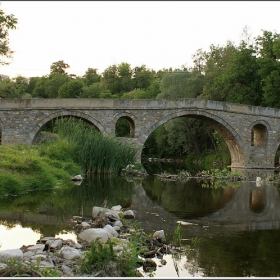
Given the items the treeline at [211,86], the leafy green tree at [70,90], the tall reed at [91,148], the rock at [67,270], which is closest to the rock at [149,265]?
the rock at [67,270]

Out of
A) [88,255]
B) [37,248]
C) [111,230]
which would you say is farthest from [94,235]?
[88,255]

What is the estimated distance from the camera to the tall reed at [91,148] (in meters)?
14.7

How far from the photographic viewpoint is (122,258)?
409cm

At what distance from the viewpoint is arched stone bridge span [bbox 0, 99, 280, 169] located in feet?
65.2

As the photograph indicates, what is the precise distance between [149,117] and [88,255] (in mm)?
17414

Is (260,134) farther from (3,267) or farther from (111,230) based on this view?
(3,267)

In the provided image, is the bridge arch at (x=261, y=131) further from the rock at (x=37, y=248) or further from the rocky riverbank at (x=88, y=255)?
the rock at (x=37, y=248)

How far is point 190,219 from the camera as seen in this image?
23.6 feet

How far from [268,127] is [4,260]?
22.0 meters

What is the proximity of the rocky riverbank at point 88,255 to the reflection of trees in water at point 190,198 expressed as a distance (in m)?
2.49

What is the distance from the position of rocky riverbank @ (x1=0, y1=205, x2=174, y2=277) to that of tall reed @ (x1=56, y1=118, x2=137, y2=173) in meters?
9.14

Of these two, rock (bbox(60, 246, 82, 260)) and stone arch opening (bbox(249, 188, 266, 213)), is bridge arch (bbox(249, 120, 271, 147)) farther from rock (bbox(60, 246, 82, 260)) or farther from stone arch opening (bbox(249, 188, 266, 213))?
rock (bbox(60, 246, 82, 260))

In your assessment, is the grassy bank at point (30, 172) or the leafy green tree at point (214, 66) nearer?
the grassy bank at point (30, 172)

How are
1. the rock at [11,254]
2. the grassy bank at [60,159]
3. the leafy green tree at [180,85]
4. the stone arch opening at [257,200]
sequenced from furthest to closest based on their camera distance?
the leafy green tree at [180,85], the grassy bank at [60,159], the stone arch opening at [257,200], the rock at [11,254]
